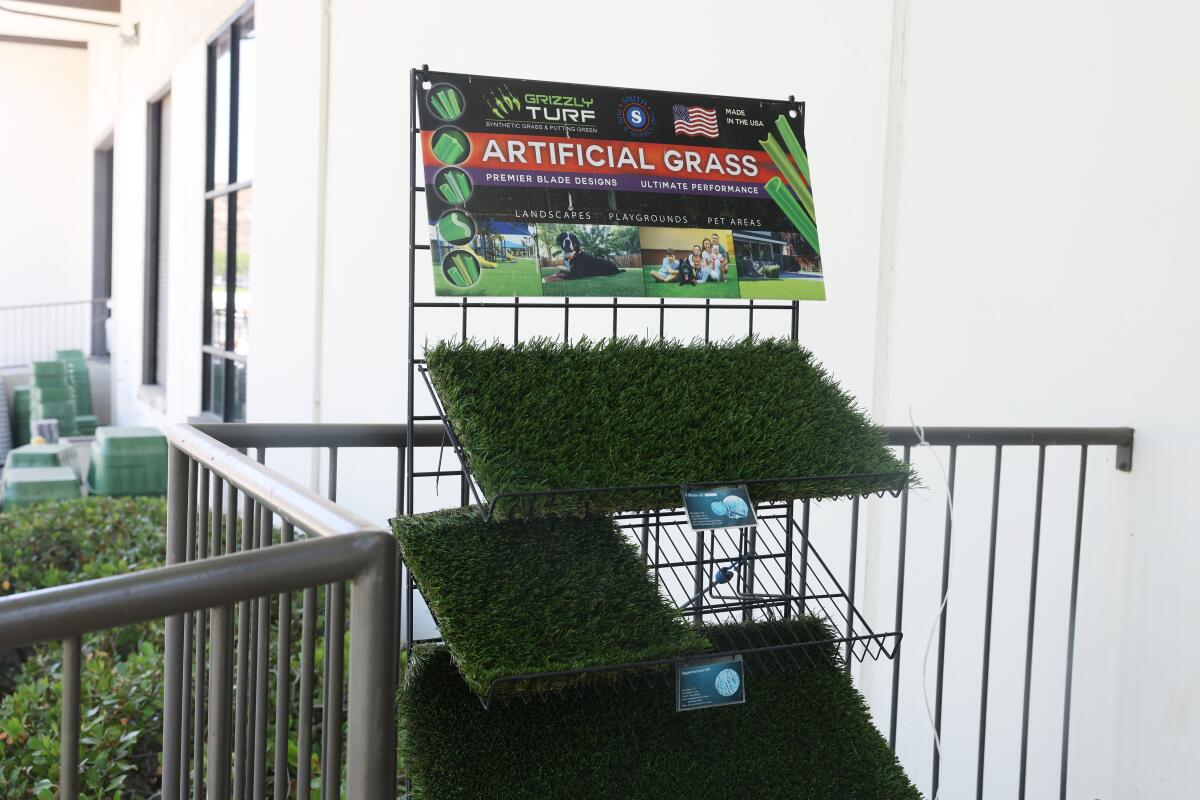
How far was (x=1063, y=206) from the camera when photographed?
2.49 meters

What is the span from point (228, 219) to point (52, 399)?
19.0ft

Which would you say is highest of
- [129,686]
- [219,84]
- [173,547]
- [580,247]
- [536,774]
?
[219,84]

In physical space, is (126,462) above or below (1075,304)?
below

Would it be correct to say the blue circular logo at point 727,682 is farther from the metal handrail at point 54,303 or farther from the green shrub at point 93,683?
the metal handrail at point 54,303

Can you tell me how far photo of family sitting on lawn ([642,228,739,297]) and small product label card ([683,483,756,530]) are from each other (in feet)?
1.34

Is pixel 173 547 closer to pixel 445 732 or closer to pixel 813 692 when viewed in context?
pixel 445 732

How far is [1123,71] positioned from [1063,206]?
0.29 meters

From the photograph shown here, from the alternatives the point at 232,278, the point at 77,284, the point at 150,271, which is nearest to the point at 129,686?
the point at 232,278

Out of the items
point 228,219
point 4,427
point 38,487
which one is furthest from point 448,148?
point 4,427

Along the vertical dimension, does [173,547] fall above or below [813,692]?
above

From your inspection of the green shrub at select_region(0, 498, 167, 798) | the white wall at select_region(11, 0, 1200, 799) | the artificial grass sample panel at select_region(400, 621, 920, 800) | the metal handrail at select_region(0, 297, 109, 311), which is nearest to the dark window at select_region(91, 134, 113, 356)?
the metal handrail at select_region(0, 297, 109, 311)

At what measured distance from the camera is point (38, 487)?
28.1 ft

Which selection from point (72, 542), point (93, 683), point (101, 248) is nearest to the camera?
point (93, 683)

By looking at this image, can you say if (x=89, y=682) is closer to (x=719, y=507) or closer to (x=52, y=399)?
(x=719, y=507)
